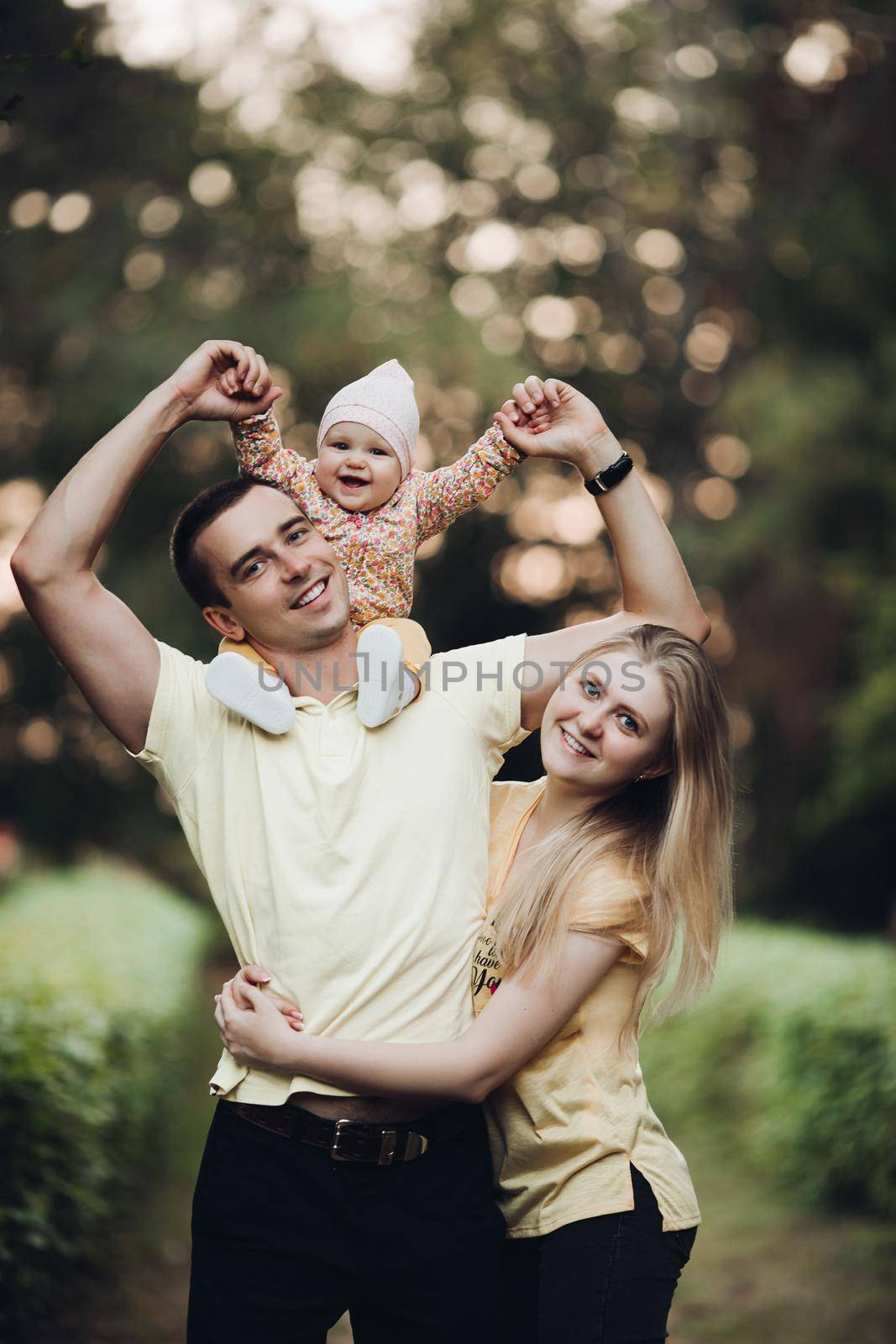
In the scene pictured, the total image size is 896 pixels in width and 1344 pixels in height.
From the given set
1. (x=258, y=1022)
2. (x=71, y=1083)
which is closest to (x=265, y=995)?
(x=258, y=1022)

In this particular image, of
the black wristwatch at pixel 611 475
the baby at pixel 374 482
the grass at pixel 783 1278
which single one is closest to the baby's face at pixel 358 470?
the baby at pixel 374 482

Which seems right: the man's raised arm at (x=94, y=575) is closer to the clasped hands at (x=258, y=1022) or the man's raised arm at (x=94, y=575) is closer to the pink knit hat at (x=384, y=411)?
the pink knit hat at (x=384, y=411)

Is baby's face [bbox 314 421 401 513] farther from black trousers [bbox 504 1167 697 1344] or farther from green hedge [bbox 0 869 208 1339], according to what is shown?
green hedge [bbox 0 869 208 1339]

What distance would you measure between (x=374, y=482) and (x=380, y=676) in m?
0.58

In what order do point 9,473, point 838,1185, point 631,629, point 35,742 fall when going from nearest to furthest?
point 631,629, point 838,1185, point 9,473, point 35,742

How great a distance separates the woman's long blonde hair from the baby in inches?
18.1

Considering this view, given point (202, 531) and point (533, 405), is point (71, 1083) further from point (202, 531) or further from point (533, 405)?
point (533, 405)

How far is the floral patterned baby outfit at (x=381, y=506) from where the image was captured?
2.74m

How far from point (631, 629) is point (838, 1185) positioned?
4.65 meters

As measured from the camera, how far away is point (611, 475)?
2.72 m

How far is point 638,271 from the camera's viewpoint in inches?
659

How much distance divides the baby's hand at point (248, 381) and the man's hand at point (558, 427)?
510 mm

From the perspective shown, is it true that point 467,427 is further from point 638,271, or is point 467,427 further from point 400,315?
point 638,271

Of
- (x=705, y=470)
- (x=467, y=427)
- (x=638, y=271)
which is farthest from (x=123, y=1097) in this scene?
(x=638, y=271)
